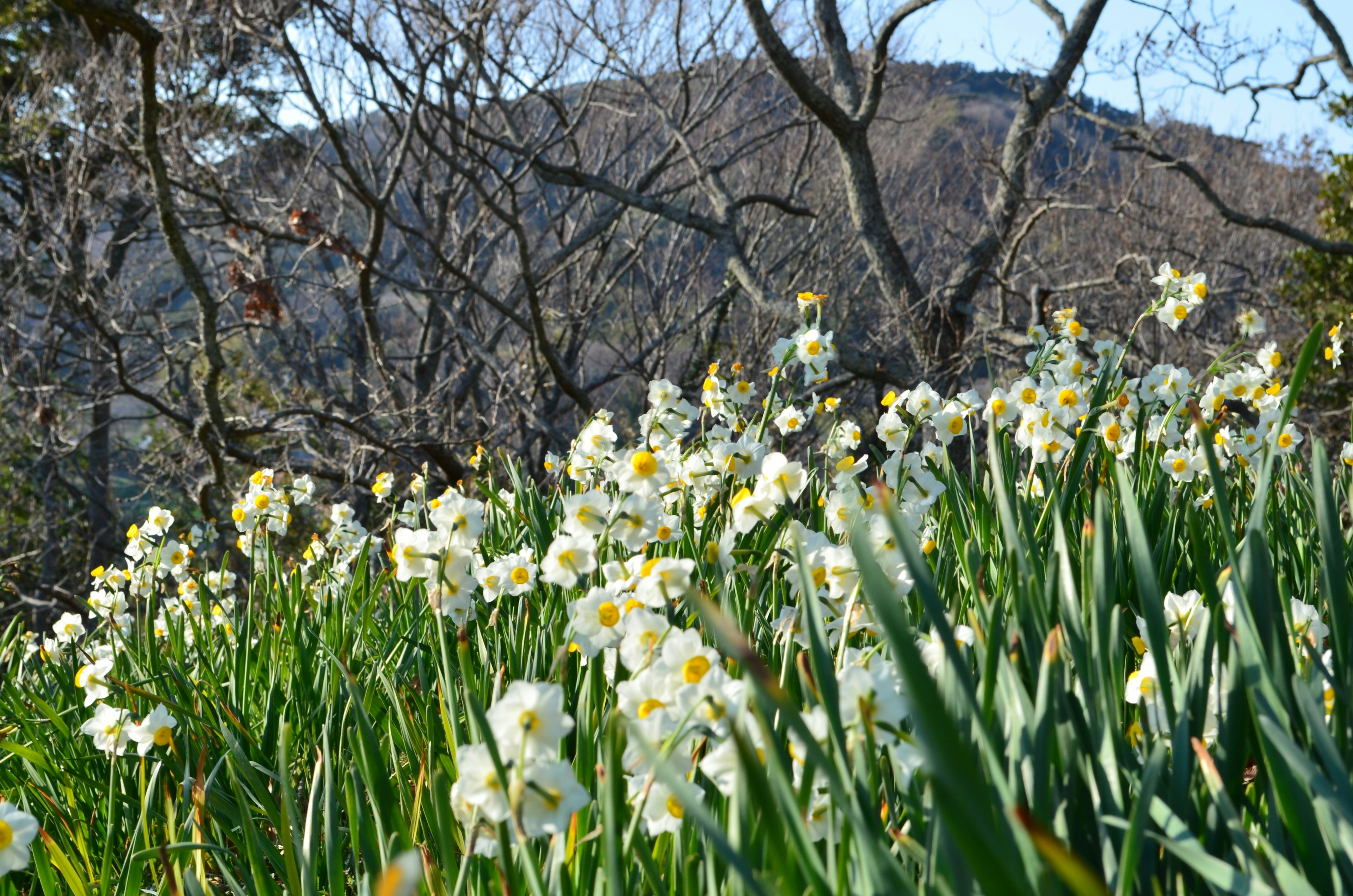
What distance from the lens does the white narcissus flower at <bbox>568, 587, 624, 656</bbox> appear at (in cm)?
119

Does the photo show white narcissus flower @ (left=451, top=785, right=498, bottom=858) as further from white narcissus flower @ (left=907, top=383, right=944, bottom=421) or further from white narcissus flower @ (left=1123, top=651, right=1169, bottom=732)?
white narcissus flower @ (left=907, top=383, right=944, bottom=421)

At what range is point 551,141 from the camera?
615 centimetres

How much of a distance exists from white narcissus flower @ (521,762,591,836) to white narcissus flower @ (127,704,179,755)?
3.36 feet

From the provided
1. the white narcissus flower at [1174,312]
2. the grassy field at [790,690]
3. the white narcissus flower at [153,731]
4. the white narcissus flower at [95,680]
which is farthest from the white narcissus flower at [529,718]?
the white narcissus flower at [1174,312]

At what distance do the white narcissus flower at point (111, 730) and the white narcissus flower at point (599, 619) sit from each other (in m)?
0.95

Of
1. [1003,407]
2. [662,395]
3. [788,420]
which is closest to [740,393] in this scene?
[788,420]

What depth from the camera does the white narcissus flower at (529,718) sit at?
863 millimetres

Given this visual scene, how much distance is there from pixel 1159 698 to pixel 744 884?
67 cm

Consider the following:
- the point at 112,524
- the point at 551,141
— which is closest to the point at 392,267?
the point at 551,141

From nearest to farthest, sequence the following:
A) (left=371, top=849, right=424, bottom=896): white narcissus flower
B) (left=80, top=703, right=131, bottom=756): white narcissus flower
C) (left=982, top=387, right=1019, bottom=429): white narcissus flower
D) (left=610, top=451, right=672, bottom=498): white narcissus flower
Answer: (left=371, top=849, right=424, bottom=896): white narcissus flower
(left=610, top=451, right=672, bottom=498): white narcissus flower
(left=80, top=703, right=131, bottom=756): white narcissus flower
(left=982, top=387, right=1019, bottom=429): white narcissus flower

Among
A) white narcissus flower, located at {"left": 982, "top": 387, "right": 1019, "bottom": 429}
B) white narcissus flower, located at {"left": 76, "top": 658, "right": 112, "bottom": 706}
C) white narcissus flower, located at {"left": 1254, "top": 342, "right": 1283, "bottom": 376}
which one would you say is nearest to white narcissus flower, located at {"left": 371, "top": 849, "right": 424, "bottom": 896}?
white narcissus flower, located at {"left": 76, "top": 658, "right": 112, "bottom": 706}

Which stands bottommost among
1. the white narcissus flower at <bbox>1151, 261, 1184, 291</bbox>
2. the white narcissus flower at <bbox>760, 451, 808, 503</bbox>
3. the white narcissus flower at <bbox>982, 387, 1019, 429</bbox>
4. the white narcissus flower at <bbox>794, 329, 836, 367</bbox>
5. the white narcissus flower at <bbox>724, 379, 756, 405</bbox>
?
the white narcissus flower at <bbox>760, 451, 808, 503</bbox>

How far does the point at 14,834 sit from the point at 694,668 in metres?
0.72

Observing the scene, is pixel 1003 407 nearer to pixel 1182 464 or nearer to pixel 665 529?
pixel 1182 464
